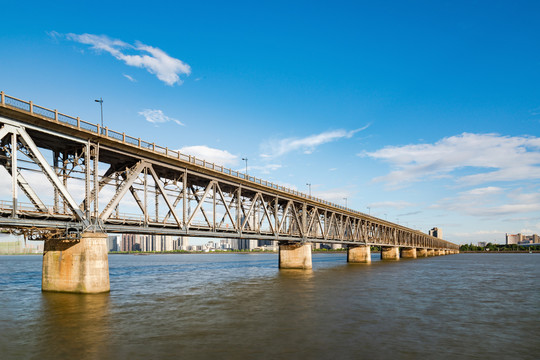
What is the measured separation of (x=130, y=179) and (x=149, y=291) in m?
11.6

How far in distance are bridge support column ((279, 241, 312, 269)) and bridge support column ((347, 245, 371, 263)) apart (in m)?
34.7

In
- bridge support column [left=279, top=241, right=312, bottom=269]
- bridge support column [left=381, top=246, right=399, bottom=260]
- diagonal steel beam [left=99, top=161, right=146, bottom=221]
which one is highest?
diagonal steel beam [left=99, top=161, right=146, bottom=221]

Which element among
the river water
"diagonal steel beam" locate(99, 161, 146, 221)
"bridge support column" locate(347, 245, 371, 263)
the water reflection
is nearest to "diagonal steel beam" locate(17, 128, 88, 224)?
"diagonal steel beam" locate(99, 161, 146, 221)

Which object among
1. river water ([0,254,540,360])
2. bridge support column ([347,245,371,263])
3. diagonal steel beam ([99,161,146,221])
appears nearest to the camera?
river water ([0,254,540,360])

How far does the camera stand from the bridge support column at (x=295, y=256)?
6700cm

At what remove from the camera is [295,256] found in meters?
67.7

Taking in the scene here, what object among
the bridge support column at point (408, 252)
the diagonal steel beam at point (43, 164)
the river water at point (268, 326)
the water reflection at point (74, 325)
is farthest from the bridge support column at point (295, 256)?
the bridge support column at point (408, 252)

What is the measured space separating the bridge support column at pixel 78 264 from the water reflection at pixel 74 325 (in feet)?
2.37

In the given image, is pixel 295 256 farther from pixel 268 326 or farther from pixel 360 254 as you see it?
pixel 268 326

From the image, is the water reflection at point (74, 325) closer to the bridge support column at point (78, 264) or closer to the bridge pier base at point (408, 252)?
the bridge support column at point (78, 264)

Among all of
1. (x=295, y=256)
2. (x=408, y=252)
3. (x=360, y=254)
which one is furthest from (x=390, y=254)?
(x=295, y=256)

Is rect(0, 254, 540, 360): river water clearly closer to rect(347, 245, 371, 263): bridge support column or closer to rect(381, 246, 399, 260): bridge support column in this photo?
rect(347, 245, 371, 263): bridge support column

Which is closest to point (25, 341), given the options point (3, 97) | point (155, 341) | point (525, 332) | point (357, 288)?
point (155, 341)

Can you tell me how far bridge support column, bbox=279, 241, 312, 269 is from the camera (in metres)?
67.0
